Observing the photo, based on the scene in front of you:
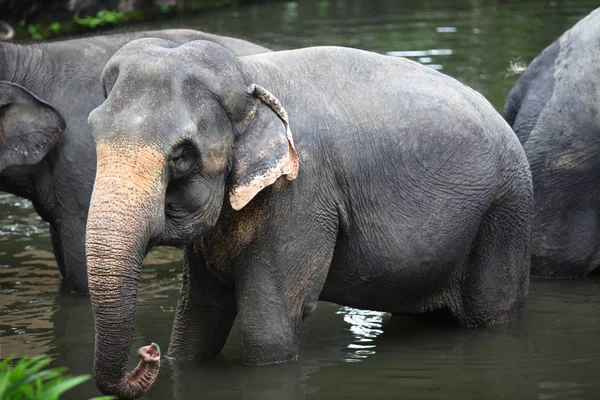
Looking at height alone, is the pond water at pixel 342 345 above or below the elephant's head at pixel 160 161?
below

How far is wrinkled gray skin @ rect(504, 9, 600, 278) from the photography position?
7.73 m

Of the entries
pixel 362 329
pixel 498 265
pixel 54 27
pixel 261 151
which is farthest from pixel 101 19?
pixel 261 151

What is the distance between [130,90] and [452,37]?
13.0m

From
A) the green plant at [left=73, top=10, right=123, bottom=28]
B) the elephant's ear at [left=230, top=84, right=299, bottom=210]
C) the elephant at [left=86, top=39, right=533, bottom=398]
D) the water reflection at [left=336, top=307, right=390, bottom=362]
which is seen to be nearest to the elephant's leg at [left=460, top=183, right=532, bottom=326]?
the elephant at [left=86, top=39, right=533, bottom=398]

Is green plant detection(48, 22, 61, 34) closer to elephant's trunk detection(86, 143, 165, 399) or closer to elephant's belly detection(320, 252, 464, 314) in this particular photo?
elephant's belly detection(320, 252, 464, 314)

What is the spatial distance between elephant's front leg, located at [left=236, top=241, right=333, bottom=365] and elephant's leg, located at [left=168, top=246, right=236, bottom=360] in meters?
0.34

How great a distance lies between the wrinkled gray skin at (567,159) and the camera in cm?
773

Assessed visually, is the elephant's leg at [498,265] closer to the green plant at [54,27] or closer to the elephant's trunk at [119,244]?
the elephant's trunk at [119,244]

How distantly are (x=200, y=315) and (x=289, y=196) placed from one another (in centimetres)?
84

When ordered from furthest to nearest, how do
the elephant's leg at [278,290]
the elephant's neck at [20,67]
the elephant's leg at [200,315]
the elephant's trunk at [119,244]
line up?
1. the elephant's neck at [20,67]
2. the elephant's leg at [200,315]
3. the elephant's leg at [278,290]
4. the elephant's trunk at [119,244]

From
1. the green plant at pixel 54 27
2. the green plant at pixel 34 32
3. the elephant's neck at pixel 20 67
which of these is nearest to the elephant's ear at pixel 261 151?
the elephant's neck at pixel 20 67

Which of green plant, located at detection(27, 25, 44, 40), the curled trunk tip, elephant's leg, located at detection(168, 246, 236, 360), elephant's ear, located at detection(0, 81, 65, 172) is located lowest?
green plant, located at detection(27, 25, 44, 40)

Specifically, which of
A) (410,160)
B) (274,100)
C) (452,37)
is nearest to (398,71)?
(410,160)

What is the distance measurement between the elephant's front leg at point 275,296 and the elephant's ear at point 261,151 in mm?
426
